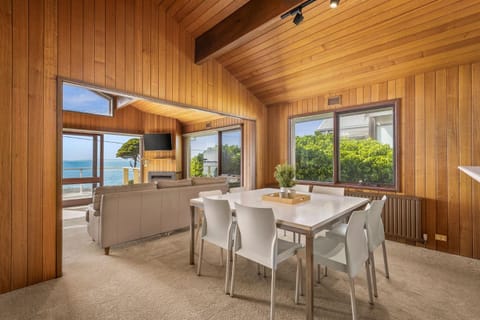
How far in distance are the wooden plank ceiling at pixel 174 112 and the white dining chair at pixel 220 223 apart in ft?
14.6

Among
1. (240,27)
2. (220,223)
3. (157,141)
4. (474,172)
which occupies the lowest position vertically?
(220,223)

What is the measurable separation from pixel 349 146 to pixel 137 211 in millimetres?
3754

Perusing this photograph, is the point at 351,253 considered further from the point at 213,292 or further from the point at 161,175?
the point at 161,175

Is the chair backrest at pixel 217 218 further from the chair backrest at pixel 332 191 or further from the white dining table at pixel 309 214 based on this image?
the chair backrest at pixel 332 191

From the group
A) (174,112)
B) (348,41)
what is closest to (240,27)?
(348,41)

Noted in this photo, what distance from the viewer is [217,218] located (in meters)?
2.19

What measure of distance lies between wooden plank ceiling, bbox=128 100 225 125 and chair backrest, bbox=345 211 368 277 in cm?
518

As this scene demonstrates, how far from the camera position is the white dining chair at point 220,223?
6.82 feet

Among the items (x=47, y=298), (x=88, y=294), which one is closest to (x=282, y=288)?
(x=88, y=294)

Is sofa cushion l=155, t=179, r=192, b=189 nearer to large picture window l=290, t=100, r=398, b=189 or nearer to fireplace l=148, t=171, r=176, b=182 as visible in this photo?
large picture window l=290, t=100, r=398, b=189

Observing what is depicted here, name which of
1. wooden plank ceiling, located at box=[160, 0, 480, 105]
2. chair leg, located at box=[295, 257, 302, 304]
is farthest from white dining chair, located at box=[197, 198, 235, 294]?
wooden plank ceiling, located at box=[160, 0, 480, 105]

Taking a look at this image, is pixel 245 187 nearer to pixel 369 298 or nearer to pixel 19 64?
pixel 369 298

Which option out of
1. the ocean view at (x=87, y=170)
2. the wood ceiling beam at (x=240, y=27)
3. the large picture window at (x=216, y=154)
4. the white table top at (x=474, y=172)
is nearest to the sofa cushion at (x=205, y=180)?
the large picture window at (x=216, y=154)

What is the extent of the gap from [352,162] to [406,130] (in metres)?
0.95
